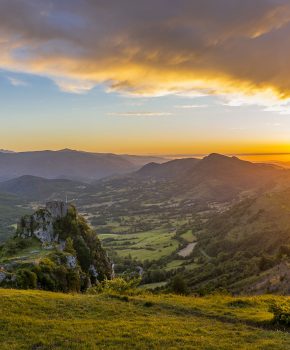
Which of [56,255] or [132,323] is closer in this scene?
[132,323]

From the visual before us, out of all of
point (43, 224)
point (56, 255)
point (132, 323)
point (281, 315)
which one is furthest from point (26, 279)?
point (43, 224)

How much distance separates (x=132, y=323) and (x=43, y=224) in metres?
58.4

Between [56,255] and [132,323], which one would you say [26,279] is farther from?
[132,323]

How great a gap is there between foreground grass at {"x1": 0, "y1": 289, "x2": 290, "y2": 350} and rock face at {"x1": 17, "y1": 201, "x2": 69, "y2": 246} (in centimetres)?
4602

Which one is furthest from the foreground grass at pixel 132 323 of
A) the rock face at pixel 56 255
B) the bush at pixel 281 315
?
the rock face at pixel 56 255

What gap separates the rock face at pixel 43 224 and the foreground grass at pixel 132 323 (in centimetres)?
4602

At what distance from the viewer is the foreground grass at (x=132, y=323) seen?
2497 cm

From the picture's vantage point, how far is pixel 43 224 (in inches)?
3280

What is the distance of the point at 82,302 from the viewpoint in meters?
34.4

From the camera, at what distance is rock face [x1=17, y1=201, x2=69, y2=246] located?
81.4 metres

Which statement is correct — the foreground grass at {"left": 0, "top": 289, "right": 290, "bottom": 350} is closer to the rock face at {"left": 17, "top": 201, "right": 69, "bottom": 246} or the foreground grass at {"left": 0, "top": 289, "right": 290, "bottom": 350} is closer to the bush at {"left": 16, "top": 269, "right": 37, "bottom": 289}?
the bush at {"left": 16, "top": 269, "right": 37, "bottom": 289}

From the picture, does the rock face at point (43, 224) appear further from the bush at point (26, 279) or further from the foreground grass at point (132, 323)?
the foreground grass at point (132, 323)

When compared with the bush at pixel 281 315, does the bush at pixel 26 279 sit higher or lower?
lower

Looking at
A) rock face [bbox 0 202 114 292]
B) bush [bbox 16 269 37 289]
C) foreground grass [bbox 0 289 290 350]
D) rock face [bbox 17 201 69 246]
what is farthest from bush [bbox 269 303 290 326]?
rock face [bbox 17 201 69 246]
